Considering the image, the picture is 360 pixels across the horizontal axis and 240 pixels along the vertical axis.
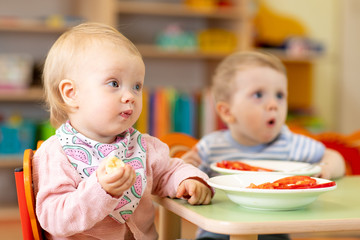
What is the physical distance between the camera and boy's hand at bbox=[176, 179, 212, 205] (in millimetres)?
1090

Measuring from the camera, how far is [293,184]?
3.57 ft

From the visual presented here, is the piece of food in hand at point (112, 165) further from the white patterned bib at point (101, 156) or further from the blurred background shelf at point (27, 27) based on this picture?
the blurred background shelf at point (27, 27)

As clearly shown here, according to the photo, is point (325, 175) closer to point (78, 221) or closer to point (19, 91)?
point (78, 221)

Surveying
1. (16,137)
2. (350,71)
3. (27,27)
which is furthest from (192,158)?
(350,71)

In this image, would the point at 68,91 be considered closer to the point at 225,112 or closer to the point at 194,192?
the point at 194,192

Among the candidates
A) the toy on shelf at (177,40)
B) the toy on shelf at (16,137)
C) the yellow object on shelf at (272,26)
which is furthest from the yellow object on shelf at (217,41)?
the toy on shelf at (16,137)

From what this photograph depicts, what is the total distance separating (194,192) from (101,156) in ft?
0.69

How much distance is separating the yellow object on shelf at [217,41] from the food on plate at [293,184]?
9.74 ft

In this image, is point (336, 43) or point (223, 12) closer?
point (223, 12)

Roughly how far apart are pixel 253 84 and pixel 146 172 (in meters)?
0.55

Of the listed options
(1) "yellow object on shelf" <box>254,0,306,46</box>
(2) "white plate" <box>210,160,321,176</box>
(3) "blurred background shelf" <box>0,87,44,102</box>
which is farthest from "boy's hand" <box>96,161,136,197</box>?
(1) "yellow object on shelf" <box>254,0,306,46</box>

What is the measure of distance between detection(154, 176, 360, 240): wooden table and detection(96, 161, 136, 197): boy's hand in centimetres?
14

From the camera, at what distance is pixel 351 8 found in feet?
15.3

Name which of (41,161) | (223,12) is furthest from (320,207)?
(223,12)
